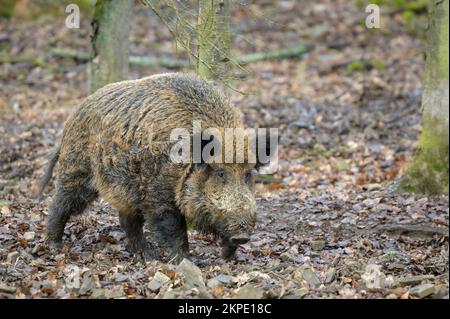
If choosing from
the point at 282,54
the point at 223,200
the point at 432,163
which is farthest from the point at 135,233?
the point at 282,54

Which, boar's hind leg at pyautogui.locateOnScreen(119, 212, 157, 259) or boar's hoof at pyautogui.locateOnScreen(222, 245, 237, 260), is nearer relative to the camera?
boar's hoof at pyautogui.locateOnScreen(222, 245, 237, 260)

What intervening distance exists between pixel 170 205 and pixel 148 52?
490 inches

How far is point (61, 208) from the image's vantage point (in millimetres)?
8617

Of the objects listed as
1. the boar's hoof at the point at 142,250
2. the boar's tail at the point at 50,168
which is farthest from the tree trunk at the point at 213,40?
the boar's hoof at the point at 142,250

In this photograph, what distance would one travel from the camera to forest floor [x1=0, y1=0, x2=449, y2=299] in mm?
6672

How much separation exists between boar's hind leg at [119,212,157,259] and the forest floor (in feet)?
0.73

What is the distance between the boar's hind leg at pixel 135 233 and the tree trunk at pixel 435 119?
3.96m

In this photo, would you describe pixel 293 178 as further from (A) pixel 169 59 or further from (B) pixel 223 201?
(A) pixel 169 59

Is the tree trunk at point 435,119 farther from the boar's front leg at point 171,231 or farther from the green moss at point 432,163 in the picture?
the boar's front leg at point 171,231

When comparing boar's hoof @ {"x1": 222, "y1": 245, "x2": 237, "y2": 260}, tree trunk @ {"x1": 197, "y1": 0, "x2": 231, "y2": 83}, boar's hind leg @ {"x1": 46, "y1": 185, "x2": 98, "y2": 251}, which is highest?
tree trunk @ {"x1": 197, "y1": 0, "x2": 231, "y2": 83}

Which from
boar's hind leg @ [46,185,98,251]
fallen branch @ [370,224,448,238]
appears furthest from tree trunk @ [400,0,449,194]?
boar's hind leg @ [46,185,98,251]

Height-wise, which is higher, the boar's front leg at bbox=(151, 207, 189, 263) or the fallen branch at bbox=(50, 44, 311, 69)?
the fallen branch at bbox=(50, 44, 311, 69)

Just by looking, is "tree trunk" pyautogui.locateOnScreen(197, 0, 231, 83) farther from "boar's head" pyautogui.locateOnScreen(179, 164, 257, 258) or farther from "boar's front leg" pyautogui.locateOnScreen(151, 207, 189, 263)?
"boar's front leg" pyautogui.locateOnScreen(151, 207, 189, 263)
